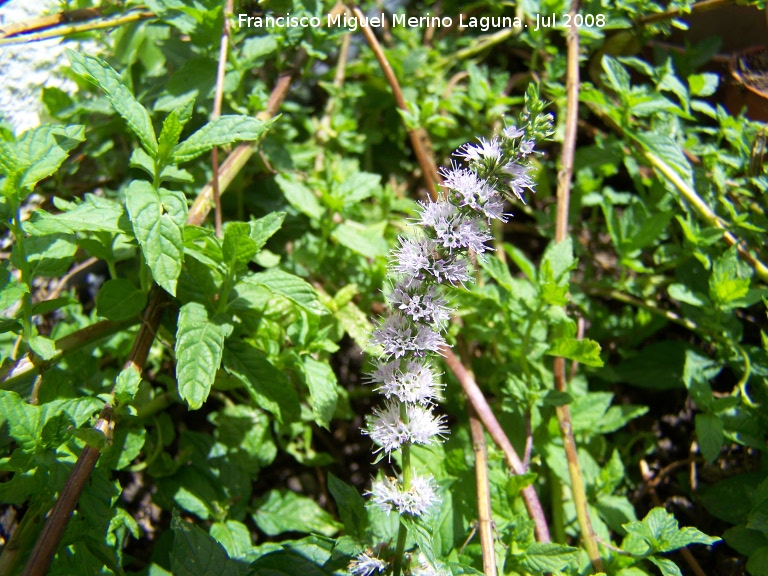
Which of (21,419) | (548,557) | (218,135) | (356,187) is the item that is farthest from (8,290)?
(548,557)

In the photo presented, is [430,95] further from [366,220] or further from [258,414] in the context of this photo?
[258,414]

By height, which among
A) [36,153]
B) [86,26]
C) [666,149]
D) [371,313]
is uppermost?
[86,26]

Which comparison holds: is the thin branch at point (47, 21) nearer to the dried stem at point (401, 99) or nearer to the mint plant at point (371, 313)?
the mint plant at point (371, 313)

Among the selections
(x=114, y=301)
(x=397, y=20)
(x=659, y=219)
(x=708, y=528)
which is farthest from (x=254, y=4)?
(x=708, y=528)

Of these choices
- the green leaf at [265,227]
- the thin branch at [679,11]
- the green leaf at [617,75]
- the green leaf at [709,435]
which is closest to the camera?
the green leaf at [265,227]

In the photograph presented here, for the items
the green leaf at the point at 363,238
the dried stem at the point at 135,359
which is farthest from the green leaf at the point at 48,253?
the green leaf at the point at 363,238

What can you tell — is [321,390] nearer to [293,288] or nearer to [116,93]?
[293,288]

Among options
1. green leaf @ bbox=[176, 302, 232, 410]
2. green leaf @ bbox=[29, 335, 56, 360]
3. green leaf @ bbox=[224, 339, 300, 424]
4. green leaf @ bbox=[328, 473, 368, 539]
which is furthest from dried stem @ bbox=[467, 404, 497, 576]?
green leaf @ bbox=[29, 335, 56, 360]
